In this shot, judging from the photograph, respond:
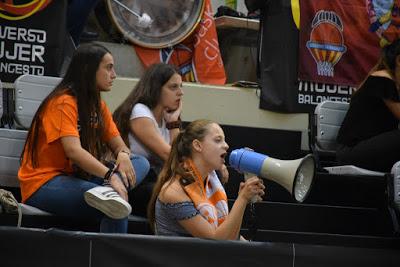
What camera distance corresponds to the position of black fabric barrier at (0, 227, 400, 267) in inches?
138

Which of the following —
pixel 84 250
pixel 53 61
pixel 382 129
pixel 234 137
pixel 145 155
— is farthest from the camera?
pixel 234 137

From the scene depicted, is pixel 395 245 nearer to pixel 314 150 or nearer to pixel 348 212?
pixel 348 212

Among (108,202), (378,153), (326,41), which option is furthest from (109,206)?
(326,41)

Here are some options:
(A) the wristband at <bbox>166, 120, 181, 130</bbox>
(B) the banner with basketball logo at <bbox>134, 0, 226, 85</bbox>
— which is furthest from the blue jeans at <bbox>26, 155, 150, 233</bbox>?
(B) the banner with basketball logo at <bbox>134, 0, 226, 85</bbox>

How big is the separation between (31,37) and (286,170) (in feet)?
7.86

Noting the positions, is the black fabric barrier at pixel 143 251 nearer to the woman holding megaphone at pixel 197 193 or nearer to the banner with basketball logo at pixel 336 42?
the woman holding megaphone at pixel 197 193

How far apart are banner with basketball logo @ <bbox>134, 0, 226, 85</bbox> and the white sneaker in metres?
2.40

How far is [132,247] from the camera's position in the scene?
362 cm

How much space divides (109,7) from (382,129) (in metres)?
2.01

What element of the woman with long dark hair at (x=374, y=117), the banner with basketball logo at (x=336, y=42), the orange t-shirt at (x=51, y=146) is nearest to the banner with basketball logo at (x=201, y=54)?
the banner with basketball logo at (x=336, y=42)

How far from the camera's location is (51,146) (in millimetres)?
4004

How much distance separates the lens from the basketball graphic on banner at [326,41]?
6.03 m

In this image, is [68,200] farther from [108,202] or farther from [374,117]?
[374,117]

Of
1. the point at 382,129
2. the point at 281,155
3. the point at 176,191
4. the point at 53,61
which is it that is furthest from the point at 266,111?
the point at 176,191
